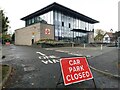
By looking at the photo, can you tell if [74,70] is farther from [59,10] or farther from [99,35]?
[99,35]

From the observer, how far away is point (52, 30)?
1479 inches

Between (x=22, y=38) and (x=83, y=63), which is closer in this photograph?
(x=83, y=63)

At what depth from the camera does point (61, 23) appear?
135 ft

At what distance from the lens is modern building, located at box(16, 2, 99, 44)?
3812 centimetres

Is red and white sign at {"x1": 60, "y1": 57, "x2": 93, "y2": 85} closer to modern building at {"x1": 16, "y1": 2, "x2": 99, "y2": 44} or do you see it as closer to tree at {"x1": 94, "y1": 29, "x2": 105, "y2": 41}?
modern building at {"x1": 16, "y1": 2, "x2": 99, "y2": 44}

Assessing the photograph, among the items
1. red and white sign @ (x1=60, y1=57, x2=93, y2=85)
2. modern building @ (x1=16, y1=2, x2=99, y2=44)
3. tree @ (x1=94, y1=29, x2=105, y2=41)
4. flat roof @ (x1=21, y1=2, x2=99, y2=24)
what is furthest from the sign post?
tree @ (x1=94, y1=29, x2=105, y2=41)

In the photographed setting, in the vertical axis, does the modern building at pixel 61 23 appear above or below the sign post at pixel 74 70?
above

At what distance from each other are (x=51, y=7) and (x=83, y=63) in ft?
111

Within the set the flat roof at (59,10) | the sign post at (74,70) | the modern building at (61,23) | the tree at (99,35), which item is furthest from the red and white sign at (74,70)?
the tree at (99,35)

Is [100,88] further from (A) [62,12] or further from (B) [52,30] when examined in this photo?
(A) [62,12]

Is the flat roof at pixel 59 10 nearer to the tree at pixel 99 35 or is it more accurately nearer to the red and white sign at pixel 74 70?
the tree at pixel 99 35

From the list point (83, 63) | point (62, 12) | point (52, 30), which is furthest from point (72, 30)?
point (83, 63)

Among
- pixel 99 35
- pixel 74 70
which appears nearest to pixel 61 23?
pixel 74 70

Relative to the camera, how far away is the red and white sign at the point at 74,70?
5527 millimetres
